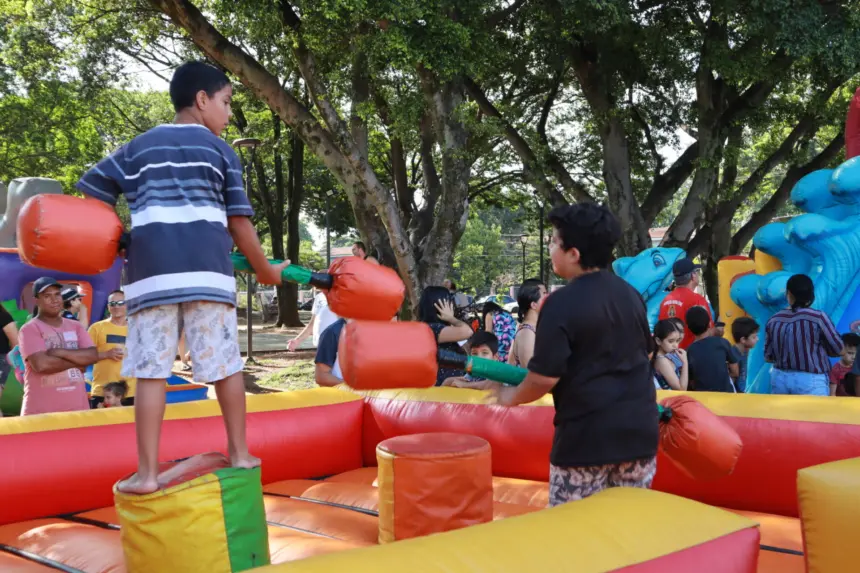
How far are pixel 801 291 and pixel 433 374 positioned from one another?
12.2 ft

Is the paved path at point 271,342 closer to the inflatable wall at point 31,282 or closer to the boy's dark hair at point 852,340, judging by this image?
the inflatable wall at point 31,282

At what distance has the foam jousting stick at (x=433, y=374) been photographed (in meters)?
2.63

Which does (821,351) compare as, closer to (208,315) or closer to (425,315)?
(425,315)

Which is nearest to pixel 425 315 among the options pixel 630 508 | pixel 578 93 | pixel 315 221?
pixel 630 508

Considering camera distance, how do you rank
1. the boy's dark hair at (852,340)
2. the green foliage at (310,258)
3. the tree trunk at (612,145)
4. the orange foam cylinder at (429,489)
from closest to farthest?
1. the orange foam cylinder at (429,489)
2. the boy's dark hair at (852,340)
3. the tree trunk at (612,145)
4. the green foliage at (310,258)

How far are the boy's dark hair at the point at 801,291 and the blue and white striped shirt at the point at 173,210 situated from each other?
166 inches

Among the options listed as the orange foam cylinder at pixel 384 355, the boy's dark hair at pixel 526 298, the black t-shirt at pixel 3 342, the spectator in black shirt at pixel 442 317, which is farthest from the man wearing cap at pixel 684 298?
the black t-shirt at pixel 3 342

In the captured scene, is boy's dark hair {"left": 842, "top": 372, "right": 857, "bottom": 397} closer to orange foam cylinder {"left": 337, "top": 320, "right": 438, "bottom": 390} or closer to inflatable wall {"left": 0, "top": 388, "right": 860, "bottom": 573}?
inflatable wall {"left": 0, "top": 388, "right": 860, "bottom": 573}

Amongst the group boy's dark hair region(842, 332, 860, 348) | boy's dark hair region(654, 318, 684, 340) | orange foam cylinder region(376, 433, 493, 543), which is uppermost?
boy's dark hair region(654, 318, 684, 340)

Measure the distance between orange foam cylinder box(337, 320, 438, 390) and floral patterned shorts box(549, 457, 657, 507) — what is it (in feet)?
1.89

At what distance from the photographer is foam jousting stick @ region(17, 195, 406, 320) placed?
2555mm

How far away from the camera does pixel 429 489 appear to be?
3498mm

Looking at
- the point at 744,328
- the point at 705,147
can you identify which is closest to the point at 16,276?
the point at 744,328

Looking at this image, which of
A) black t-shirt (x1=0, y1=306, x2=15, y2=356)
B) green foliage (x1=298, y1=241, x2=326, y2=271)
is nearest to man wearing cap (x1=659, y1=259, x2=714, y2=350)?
black t-shirt (x1=0, y1=306, x2=15, y2=356)
